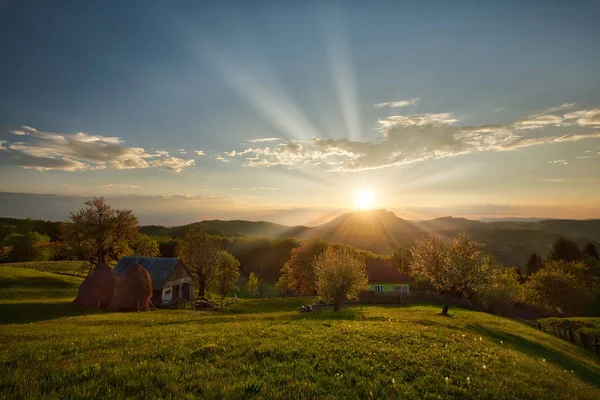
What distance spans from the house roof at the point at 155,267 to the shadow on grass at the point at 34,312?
1405 cm

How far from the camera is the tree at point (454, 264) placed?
141 ft

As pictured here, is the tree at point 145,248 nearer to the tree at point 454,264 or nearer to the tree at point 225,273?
the tree at point 225,273

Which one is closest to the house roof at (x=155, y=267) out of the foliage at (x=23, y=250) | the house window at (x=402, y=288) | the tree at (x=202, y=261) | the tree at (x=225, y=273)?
the tree at (x=202, y=261)

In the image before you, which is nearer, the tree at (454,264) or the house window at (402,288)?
the tree at (454,264)

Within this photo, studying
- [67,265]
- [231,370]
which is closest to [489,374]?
[231,370]

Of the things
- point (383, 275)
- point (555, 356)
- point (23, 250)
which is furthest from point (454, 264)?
point (23, 250)

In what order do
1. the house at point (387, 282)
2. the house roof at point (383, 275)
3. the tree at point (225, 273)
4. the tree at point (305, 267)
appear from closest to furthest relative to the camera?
the tree at point (225, 273), the tree at point (305, 267), the house at point (387, 282), the house roof at point (383, 275)

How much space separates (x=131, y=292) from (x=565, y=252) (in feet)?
394

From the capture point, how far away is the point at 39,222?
5167 inches

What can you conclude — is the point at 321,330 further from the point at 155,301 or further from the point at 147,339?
the point at 155,301

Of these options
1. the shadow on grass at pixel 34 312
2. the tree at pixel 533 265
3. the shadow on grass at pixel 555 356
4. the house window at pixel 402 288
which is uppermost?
the shadow on grass at pixel 34 312

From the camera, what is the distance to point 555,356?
25.0 metres

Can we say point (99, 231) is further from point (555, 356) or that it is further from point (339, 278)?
point (555, 356)

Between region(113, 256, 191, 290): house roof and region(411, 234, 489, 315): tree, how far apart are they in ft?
151
